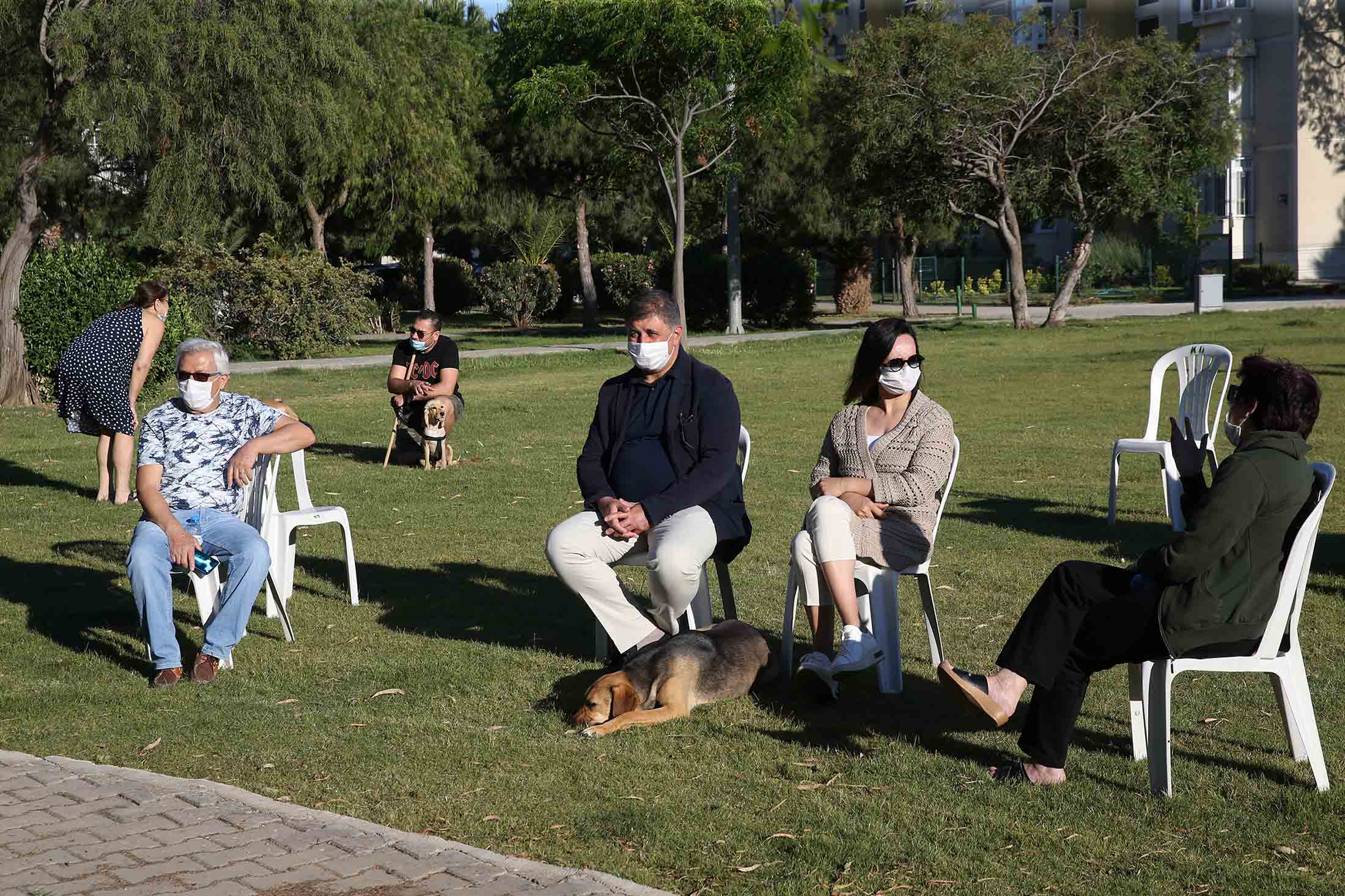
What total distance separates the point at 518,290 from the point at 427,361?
2741cm

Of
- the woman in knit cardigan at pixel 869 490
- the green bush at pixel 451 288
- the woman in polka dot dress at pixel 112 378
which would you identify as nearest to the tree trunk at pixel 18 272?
the woman in polka dot dress at pixel 112 378

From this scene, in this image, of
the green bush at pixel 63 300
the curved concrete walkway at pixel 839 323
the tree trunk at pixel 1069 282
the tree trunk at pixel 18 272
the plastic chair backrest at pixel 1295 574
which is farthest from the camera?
the tree trunk at pixel 1069 282

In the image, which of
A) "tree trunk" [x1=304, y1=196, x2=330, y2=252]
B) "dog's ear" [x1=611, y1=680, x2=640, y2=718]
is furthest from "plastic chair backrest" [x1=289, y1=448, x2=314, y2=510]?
"tree trunk" [x1=304, y1=196, x2=330, y2=252]

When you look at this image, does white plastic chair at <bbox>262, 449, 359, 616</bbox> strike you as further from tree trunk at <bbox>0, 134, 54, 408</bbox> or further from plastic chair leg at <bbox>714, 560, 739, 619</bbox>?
tree trunk at <bbox>0, 134, 54, 408</bbox>

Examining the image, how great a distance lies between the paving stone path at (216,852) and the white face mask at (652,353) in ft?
8.03

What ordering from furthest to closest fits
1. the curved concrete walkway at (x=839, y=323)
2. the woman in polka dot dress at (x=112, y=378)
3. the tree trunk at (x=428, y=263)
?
1. the tree trunk at (x=428, y=263)
2. the curved concrete walkway at (x=839, y=323)
3. the woman in polka dot dress at (x=112, y=378)

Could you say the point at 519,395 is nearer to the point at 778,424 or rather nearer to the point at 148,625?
the point at 778,424

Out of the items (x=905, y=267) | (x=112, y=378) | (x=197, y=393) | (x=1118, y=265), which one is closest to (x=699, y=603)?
(x=197, y=393)

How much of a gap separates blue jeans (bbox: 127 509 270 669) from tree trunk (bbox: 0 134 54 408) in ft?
48.7

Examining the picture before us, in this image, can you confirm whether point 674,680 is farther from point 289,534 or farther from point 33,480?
A: point 33,480

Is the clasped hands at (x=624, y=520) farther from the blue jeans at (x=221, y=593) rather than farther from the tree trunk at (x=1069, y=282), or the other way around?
the tree trunk at (x=1069, y=282)

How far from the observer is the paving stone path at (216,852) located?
3.87m

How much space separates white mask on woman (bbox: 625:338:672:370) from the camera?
608cm

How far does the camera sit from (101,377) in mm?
11258
